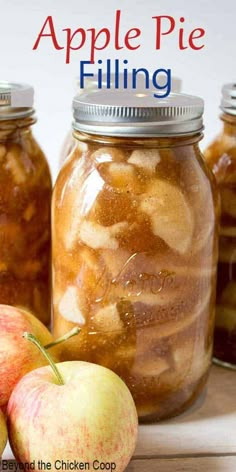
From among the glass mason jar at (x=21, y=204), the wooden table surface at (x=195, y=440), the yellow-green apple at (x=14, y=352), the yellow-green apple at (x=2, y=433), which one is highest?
the glass mason jar at (x=21, y=204)

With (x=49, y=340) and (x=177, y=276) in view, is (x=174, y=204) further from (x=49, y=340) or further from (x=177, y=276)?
(x=49, y=340)

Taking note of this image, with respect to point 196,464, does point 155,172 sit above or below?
above

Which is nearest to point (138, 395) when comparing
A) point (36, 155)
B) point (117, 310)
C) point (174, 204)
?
point (117, 310)

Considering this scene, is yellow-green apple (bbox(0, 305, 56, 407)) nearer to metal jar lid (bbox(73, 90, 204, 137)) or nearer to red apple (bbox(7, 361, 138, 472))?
red apple (bbox(7, 361, 138, 472))

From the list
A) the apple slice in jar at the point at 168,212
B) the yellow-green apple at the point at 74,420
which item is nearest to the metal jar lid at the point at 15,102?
the apple slice in jar at the point at 168,212

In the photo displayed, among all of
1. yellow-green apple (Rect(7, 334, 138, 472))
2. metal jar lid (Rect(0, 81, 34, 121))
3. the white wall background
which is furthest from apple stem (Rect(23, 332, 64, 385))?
the white wall background

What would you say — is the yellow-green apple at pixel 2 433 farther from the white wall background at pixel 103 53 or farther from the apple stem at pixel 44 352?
the white wall background at pixel 103 53

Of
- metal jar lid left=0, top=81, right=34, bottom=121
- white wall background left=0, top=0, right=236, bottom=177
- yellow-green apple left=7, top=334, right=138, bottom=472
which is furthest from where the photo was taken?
white wall background left=0, top=0, right=236, bottom=177
